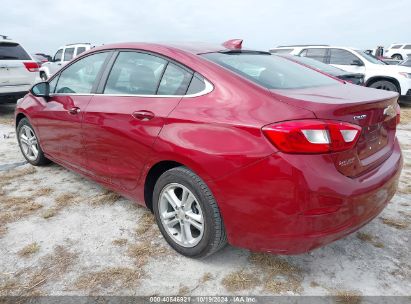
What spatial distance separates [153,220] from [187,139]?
1124 millimetres

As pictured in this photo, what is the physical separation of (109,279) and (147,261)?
30cm

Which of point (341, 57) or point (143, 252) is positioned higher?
point (341, 57)

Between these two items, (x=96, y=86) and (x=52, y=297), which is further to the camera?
(x=96, y=86)

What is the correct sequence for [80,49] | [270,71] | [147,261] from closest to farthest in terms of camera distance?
1. [147,261]
2. [270,71]
3. [80,49]

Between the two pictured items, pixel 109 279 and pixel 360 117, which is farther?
pixel 109 279

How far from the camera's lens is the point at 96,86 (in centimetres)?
315

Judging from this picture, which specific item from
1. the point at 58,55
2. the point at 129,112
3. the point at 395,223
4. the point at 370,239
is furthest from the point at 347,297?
the point at 58,55

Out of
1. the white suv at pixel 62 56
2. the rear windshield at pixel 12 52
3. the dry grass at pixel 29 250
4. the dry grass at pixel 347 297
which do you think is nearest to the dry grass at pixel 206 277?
the dry grass at pixel 347 297

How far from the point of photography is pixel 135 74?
113 inches

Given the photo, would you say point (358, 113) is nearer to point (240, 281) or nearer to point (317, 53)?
point (240, 281)

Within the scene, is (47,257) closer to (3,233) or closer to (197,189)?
(3,233)

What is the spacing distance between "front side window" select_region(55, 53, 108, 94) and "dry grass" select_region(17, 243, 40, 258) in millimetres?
1370

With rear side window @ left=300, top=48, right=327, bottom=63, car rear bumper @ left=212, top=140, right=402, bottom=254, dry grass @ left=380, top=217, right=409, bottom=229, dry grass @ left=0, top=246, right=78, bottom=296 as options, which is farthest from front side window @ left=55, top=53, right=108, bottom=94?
rear side window @ left=300, top=48, right=327, bottom=63

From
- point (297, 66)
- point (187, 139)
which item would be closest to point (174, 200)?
point (187, 139)
